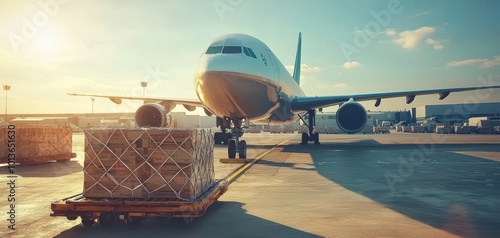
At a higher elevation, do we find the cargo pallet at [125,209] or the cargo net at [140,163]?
the cargo net at [140,163]

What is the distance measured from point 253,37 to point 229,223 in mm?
11754

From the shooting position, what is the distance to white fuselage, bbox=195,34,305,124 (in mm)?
13203

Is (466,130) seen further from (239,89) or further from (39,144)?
(39,144)

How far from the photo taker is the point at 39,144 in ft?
51.8

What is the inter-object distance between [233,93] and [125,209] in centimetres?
850

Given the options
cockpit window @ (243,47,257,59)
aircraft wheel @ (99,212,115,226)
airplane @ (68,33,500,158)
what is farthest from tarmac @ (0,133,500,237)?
cockpit window @ (243,47,257,59)

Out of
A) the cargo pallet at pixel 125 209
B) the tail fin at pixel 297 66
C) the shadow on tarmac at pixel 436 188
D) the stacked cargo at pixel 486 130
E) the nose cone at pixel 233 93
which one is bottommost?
the shadow on tarmac at pixel 436 188

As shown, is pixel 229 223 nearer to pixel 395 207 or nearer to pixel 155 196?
pixel 155 196

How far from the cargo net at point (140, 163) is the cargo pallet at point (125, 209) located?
0.75 feet

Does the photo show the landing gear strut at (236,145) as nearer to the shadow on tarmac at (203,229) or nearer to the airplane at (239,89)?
the airplane at (239,89)

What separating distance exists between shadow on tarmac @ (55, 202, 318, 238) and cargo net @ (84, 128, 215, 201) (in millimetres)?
498

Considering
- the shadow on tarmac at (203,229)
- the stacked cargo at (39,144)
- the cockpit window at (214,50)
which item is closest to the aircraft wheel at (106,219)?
the shadow on tarmac at (203,229)

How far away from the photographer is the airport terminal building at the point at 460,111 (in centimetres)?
9788

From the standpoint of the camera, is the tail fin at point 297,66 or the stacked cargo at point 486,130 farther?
the stacked cargo at point 486,130
